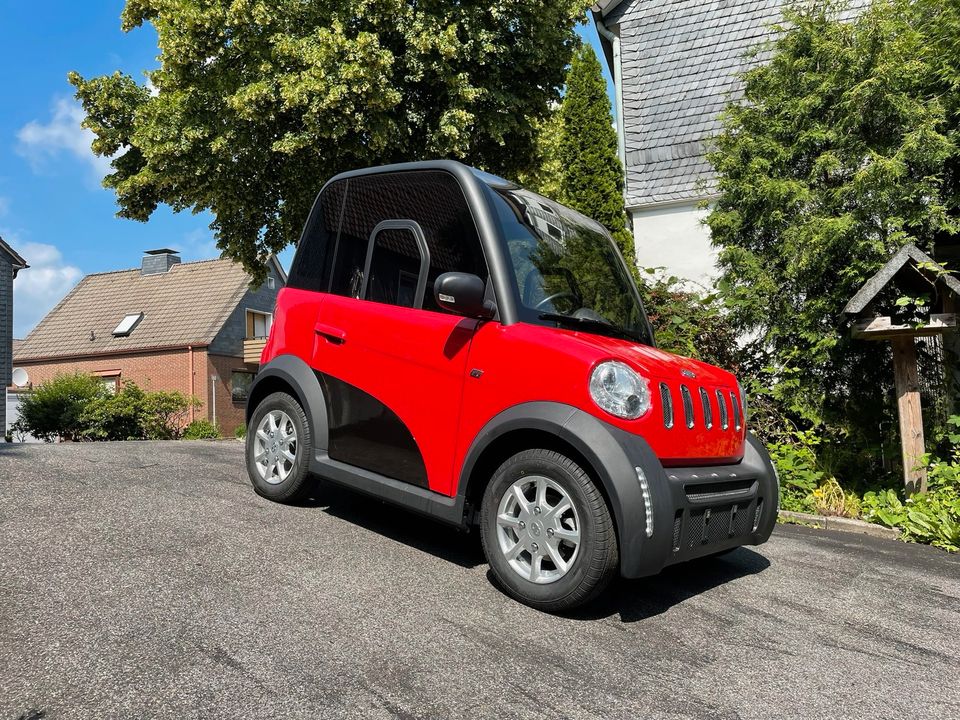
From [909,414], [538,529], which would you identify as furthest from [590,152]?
[538,529]

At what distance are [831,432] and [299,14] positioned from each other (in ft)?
33.7

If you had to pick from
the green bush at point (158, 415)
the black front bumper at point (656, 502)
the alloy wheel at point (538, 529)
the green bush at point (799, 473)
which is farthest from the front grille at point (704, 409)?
the green bush at point (158, 415)

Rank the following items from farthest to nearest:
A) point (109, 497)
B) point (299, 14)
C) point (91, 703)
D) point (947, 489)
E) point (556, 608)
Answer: point (299, 14), point (947, 489), point (109, 497), point (556, 608), point (91, 703)

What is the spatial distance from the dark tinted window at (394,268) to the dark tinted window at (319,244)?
49 centimetres

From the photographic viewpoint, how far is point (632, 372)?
3.63 metres

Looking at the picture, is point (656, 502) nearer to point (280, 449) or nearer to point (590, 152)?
point (280, 449)

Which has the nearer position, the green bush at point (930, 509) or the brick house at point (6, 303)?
the green bush at point (930, 509)

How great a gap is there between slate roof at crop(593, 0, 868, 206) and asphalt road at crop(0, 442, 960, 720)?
1061cm

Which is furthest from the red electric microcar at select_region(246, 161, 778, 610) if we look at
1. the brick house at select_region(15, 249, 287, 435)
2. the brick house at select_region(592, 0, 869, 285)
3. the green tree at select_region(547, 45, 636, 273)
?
the brick house at select_region(15, 249, 287, 435)

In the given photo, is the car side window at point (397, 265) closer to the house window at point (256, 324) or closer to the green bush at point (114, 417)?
the green bush at point (114, 417)

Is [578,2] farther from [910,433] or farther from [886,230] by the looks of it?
[910,433]

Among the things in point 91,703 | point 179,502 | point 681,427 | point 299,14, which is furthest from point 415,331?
point 299,14

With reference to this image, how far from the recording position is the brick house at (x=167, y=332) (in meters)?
30.5

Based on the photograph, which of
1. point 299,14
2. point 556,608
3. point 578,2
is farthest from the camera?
point 578,2
